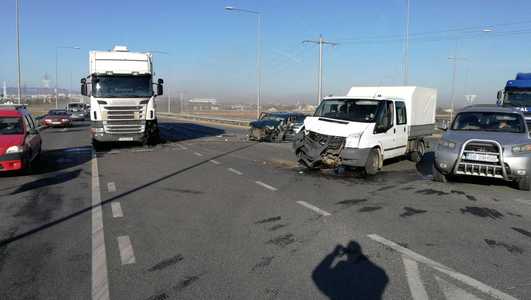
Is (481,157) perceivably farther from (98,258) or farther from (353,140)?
(98,258)

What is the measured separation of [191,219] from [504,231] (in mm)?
4662

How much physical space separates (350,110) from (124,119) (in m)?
9.63

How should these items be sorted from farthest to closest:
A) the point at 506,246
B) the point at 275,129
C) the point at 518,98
Answer: the point at 275,129 < the point at 518,98 < the point at 506,246

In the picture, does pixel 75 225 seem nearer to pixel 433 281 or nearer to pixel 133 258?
pixel 133 258

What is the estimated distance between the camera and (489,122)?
1109 centimetres

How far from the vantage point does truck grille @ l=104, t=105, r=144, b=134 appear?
58.9ft

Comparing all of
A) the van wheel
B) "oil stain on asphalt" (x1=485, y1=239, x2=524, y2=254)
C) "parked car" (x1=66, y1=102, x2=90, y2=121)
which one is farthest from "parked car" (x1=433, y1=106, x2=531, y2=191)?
"parked car" (x1=66, y1=102, x2=90, y2=121)

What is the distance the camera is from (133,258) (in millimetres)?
5297

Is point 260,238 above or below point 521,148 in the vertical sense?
below

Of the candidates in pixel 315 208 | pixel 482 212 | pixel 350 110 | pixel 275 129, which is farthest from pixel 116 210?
pixel 275 129

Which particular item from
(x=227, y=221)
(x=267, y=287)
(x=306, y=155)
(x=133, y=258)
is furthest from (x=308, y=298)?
(x=306, y=155)

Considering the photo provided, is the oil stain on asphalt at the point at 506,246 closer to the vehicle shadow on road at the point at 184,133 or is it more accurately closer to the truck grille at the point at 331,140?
the truck grille at the point at 331,140

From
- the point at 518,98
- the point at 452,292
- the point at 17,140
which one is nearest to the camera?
the point at 452,292

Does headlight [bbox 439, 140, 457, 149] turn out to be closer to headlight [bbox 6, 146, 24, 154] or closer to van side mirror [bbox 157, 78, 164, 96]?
headlight [bbox 6, 146, 24, 154]
